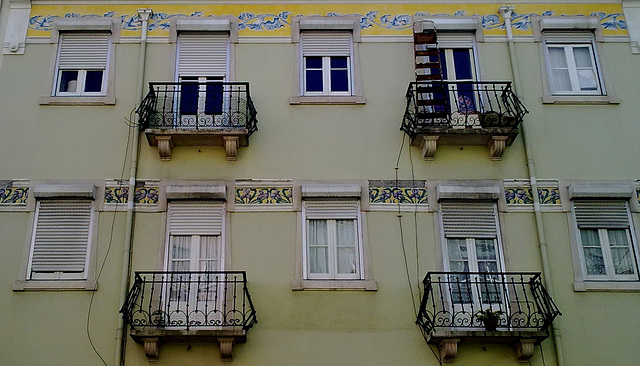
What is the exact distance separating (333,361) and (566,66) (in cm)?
762

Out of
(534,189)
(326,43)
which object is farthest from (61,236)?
(534,189)

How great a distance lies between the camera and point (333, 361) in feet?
41.6

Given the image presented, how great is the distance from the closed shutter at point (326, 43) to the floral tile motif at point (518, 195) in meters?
4.23

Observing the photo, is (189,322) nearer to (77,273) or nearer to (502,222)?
(77,273)

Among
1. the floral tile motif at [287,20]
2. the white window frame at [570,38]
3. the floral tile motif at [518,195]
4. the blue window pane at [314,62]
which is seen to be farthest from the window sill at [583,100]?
the blue window pane at [314,62]

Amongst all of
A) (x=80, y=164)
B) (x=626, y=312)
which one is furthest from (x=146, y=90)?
(x=626, y=312)

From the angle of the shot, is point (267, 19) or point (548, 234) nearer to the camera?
point (548, 234)

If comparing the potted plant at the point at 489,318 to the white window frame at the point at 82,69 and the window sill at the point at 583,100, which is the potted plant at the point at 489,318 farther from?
the white window frame at the point at 82,69

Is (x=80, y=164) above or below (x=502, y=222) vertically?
above

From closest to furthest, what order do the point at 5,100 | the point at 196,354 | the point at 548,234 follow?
1. the point at 196,354
2. the point at 548,234
3. the point at 5,100

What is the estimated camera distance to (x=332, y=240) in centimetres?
1366

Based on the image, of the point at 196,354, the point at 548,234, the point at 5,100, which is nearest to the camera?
the point at 196,354

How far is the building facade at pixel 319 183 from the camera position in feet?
42.1

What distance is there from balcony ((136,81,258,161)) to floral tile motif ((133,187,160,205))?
2.18 feet
